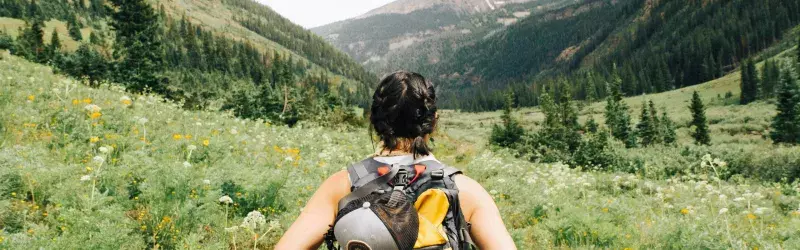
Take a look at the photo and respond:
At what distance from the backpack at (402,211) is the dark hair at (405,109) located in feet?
0.60

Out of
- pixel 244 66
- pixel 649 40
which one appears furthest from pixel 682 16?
pixel 244 66

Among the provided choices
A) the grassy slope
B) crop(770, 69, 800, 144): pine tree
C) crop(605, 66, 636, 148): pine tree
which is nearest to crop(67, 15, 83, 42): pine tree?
crop(605, 66, 636, 148): pine tree

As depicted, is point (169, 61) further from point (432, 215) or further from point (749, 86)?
point (749, 86)

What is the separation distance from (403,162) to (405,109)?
0.28 m

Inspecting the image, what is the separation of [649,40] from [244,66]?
170 meters

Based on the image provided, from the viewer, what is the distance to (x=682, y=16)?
184 meters

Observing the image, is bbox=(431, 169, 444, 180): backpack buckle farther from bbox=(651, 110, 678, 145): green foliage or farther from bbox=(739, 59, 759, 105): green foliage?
bbox=(739, 59, 759, 105): green foliage

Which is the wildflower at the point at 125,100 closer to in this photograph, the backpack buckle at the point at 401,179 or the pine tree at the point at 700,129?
the backpack buckle at the point at 401,179

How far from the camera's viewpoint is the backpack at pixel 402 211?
1.80 m

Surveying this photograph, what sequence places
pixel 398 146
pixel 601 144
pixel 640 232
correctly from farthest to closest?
pixel 601 144, pixel 640 232, pixel 398 146

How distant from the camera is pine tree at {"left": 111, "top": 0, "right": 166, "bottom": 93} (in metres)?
28.2

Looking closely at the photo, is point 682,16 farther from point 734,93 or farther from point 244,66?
point 244,66

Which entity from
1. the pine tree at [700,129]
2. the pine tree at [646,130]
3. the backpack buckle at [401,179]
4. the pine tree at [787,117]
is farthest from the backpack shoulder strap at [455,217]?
the pine tree at [700,129]

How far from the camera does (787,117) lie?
5091 cm
